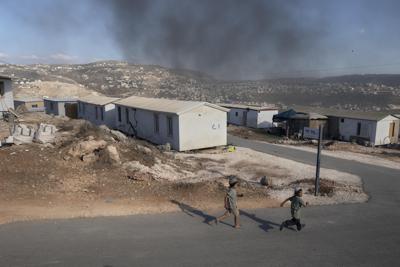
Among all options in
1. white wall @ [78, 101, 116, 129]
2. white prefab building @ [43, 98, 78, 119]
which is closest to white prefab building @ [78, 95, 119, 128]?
white wall @ [78, 101, 116, 129]

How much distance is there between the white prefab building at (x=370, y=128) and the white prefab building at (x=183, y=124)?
1233 centimetres

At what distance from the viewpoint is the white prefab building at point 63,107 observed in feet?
105

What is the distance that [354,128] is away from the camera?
2650 cm

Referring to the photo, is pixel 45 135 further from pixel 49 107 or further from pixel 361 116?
pixel 361 116

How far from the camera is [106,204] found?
9.17 metres

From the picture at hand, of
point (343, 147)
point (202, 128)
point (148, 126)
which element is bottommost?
point (343, 147)

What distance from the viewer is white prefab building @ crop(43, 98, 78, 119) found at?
32156 mm

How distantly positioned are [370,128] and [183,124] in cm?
1544

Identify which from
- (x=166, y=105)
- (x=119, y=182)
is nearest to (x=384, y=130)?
(x=166, y=105)

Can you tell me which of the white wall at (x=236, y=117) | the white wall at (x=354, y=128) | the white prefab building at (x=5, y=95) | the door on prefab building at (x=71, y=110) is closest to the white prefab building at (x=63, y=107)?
the door on prefab building at (x=71, y=110)

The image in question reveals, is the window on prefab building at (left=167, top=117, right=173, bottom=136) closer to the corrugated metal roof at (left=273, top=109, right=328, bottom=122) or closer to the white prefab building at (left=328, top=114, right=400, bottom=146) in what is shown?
the corrugated metal roof at (left=273, top=109, right=328, bottom=122)

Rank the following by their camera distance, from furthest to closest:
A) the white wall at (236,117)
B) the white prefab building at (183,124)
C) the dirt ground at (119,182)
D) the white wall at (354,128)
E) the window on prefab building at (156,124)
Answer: the white wall at (236,117), the white wall at (354,128), the window on prefab building at (156,124), the white prefab building at (183,124), the dirt ground at (119,182)

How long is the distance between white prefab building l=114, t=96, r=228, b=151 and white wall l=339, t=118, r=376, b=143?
40.4 feet

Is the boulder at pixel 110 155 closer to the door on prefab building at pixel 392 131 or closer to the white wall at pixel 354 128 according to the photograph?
the white wall at pixel 354 128
